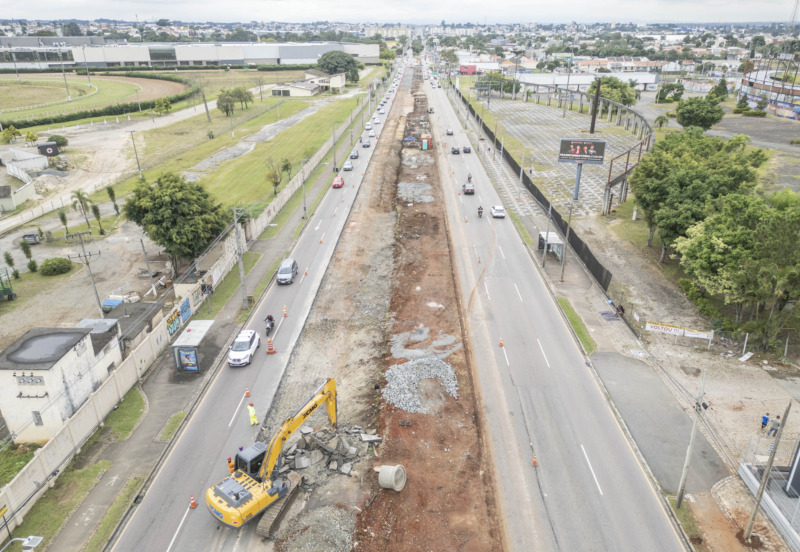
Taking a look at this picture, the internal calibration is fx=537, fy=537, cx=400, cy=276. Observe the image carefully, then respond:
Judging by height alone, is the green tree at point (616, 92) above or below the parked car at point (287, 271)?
above

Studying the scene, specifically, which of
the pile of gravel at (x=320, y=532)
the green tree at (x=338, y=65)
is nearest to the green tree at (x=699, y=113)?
the pile of gravel at (x=320, y=532)

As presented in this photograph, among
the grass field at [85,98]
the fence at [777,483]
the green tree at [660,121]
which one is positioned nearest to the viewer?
the fence at [777,483]

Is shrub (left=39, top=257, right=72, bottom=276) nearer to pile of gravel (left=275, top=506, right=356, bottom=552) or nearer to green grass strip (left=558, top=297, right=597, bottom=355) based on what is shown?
pile of gravel (left=275, top=506, right=356, bottom=552)

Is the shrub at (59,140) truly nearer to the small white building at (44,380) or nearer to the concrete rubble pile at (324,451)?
the small white building at (44,380)

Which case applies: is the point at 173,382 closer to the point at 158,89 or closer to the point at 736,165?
the point at 736,165

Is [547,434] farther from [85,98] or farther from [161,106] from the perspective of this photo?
[85,98]

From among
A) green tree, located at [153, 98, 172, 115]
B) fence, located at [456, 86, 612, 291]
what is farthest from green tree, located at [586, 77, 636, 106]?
green tree, located at [153, 98, 172, 115]
